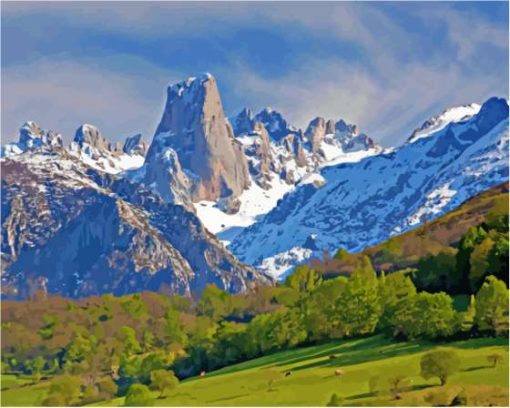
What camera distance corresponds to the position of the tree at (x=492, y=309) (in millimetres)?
110062

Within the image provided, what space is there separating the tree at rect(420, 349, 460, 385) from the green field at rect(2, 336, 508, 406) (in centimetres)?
69

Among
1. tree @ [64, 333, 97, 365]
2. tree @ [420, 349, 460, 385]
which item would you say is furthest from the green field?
tree @ [64, 333, 97, 365]

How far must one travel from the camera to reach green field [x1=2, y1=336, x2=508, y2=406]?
81688 millimetres

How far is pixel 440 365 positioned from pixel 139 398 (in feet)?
119

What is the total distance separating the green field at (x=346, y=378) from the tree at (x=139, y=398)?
1071 millimetres

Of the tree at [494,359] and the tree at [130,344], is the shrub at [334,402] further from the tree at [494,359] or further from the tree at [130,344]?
the tree at [130,344]

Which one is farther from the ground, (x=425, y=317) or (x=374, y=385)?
(x=425, y=317)

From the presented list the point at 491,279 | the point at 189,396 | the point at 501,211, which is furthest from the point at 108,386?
the point at 501,211

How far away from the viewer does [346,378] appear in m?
97.2

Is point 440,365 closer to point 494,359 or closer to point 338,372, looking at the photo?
point 494,359

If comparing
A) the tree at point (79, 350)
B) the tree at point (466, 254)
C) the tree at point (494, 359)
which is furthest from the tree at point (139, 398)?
the tree at point (79, 350)

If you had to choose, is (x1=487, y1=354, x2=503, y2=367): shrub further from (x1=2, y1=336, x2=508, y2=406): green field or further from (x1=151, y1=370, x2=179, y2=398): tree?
(x1=151, y1=370, x2=179, y2=398): tree

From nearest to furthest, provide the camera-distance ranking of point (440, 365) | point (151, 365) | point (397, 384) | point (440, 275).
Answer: point (397, 384) < point (440, 365) < point (151, 365) < point (440, 275)

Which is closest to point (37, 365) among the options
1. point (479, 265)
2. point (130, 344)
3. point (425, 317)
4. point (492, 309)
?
point (130, 344)
